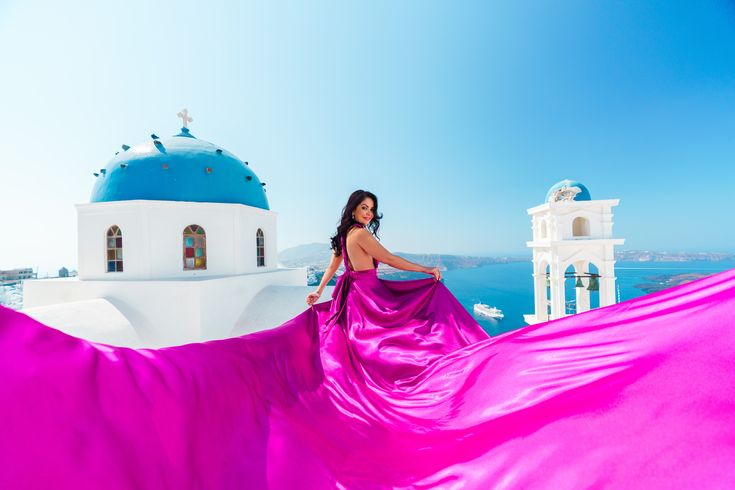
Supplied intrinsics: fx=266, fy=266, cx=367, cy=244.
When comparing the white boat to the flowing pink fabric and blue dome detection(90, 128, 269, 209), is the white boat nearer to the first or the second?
blue dome detection(90, 128, 269, 209)

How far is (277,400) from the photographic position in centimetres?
150

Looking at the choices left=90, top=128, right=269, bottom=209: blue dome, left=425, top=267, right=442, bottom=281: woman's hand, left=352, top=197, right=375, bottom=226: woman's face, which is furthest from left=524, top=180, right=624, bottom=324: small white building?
left=90, top=128, right=269, bottom=209: blue dome

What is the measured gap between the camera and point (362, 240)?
103 inches

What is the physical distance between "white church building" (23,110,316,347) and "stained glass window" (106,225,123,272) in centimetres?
2

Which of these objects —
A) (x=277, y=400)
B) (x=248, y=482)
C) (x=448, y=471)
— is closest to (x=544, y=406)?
(x=448, y=471)

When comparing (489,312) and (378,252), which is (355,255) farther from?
(489,312)

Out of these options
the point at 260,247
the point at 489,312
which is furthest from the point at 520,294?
the point at 260,247

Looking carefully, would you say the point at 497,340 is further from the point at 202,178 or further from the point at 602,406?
the point at 202,178

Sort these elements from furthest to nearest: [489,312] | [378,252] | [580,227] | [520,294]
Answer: [520,294], [489,312], [580,227], [378,252]

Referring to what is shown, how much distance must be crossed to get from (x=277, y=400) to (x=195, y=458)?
1.60 feet

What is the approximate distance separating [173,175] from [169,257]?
211cm

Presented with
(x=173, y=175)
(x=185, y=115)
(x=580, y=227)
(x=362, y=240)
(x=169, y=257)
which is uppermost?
(x=185, y=115)

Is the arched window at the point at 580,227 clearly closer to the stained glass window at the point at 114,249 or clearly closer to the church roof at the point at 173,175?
the church roof at the point at 173,175

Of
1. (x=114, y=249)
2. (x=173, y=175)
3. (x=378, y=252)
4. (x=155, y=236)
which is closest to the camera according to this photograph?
(x=378, y=252)
